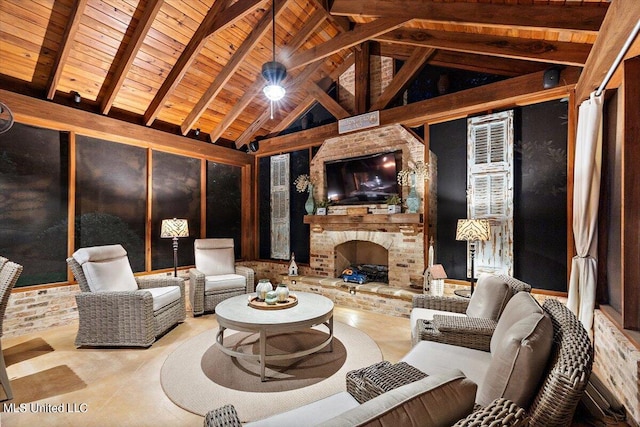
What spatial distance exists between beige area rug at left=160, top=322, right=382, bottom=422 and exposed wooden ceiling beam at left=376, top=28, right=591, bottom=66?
3.56m

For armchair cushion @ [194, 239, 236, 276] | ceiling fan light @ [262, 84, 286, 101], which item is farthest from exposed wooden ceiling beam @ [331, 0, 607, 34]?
armchair cushion @ [194, 239, 236, 276]

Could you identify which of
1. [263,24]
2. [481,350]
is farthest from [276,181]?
[481,350]

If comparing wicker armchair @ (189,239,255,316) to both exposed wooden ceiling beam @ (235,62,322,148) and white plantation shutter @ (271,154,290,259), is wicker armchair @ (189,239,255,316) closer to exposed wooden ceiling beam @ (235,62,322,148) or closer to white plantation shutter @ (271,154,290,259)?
white plantation shutter @ (271,154,290,259)

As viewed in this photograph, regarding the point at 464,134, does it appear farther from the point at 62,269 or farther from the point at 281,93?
the point at 62,269

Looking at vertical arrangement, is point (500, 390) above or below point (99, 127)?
below

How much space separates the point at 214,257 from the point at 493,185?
420cm

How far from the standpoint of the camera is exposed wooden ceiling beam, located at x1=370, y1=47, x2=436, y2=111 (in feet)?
14.2

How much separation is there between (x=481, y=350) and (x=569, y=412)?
3.54 feet

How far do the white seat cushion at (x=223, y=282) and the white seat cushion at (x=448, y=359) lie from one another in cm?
303

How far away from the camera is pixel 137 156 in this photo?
4.77 meters

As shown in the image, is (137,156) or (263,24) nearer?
(263,24)

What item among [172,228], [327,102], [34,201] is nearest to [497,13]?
[327,102]

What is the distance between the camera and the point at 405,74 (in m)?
4.47

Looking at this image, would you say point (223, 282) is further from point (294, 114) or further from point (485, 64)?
point (485, 64)
